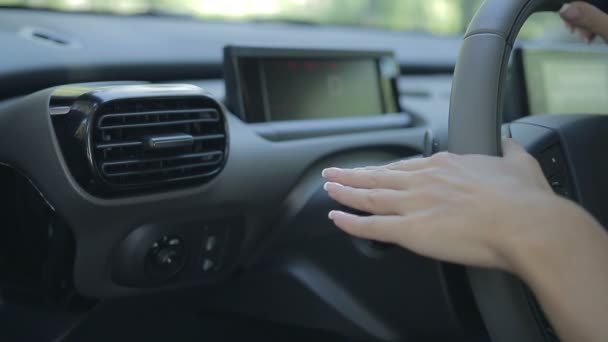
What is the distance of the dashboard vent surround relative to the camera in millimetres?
1006

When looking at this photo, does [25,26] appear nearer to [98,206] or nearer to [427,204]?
[98,206]

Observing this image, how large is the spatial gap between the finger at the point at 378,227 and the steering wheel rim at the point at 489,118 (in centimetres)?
11

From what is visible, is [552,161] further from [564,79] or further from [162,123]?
[564,79]

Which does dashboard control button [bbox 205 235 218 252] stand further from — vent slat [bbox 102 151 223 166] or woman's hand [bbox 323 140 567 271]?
woman's hand [bbox 323 140 567 271]

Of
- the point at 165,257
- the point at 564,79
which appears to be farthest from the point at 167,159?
the point at 564,79

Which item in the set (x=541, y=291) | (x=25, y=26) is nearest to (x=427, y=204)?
(x=541, y=291)

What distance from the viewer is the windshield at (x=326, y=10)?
1.62 meters

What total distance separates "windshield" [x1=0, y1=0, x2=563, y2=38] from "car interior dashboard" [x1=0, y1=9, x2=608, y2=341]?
0.05 meters

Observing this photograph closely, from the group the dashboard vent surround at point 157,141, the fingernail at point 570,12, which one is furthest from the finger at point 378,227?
the fingernail at point 570,12

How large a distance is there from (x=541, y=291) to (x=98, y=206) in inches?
25.6

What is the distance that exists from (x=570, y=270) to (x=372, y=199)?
206 mm

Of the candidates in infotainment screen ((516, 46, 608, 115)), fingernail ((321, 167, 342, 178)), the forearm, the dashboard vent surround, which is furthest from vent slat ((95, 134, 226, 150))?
infotainment screen ((516, 46, 608, 115))

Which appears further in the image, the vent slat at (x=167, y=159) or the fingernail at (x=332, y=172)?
the vent slat at (x=167, y=159)

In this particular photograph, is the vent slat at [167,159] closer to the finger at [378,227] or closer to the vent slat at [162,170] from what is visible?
the vent slat at [162,170]
